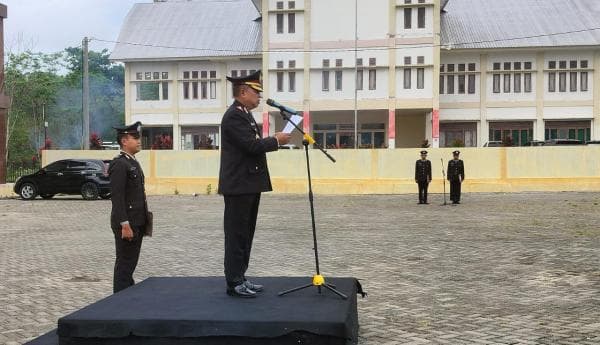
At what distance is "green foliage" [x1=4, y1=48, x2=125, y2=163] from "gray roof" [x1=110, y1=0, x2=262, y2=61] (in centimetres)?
889

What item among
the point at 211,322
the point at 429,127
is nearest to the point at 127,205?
the point at 211,322

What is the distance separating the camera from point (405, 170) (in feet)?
94.9

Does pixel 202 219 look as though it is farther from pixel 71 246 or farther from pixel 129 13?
pixel 129 13

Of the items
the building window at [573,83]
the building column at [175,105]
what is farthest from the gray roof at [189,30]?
the building window at [573,83]

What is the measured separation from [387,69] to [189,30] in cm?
1506

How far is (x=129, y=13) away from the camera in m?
50.8

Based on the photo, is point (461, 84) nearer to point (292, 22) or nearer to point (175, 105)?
point (292, 22)

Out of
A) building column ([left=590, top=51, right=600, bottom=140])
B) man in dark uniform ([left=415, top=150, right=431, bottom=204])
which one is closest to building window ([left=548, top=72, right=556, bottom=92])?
building column ([left=590, top=51, right=600, bottom=140])

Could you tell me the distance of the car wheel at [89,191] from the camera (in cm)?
2625

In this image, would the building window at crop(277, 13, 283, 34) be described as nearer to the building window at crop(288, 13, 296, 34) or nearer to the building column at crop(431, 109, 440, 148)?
the building window at crop(288, 13, 296, 34)

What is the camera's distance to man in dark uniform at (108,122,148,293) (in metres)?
6.32

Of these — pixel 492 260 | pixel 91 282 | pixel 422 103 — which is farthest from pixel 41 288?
pixel 422 103

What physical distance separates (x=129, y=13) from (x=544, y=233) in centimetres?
4291

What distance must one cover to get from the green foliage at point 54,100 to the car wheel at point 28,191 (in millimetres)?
11100
